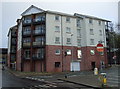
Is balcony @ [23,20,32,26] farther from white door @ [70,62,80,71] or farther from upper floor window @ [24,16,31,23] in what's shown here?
white door @ [70,62,80,71]

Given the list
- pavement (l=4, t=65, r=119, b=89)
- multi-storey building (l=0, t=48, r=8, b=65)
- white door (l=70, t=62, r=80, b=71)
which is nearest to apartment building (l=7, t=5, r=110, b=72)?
white door (l=70, t=62, r=80, b=71)

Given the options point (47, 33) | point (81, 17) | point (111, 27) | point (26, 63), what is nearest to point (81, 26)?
point (81, 17)

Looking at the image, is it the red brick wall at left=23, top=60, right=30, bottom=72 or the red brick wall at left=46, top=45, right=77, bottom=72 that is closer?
the red brick wall at left=46, top=45, right=77, bottom=72

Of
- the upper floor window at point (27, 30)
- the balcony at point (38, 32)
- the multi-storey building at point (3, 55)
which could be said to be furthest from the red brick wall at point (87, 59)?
the multi-storey building at point (3, 55)

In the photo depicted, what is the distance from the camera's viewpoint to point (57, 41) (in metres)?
45.5

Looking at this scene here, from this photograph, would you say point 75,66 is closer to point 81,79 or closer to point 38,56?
point 38,56

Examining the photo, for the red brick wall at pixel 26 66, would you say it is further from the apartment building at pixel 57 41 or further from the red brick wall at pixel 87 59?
the red brick wall at pixel 87 59

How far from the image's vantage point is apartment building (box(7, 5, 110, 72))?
44.4m

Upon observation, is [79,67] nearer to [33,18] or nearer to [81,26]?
[81,26]

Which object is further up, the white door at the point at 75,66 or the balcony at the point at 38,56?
the balcony at the point at 38,56

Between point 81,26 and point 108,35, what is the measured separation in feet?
66.0

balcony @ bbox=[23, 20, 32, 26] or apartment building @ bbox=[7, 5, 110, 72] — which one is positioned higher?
balcony @ bbox=[23, 20, 32, 26]

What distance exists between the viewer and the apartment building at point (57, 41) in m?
44.4

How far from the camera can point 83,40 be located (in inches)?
1967
